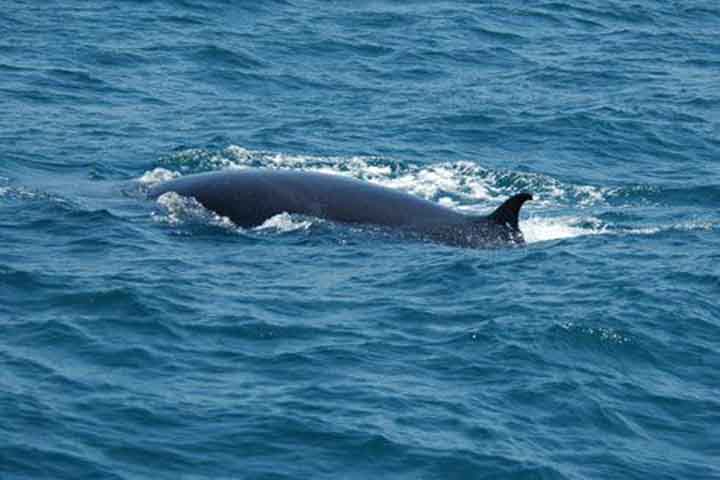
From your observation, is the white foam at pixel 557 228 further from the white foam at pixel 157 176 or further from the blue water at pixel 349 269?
the white foam at pixel 157 176

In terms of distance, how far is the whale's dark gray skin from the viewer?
23.4m

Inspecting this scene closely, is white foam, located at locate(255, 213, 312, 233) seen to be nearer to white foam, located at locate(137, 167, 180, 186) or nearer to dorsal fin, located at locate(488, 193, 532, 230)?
dorsal fin, located at locate(488, 193, 532, 230)

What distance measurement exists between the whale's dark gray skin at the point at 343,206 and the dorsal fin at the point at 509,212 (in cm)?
1

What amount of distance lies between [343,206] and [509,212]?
253 cm

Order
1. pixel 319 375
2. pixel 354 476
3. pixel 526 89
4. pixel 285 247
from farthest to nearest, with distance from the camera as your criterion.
A: pixel 526 89, pixel 285 247, pixel 319 375, pixel 354 476

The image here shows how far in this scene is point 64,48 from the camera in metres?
37.1

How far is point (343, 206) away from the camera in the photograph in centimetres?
2394

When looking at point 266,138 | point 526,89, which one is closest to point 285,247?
point 266,138

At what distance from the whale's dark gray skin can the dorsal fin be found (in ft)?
0.05

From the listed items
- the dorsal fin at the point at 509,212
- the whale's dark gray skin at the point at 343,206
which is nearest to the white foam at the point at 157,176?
the whale's dark gray skin at the point at 343,206

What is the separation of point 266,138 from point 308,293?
10217mm

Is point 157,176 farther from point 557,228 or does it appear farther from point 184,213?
point 557,228

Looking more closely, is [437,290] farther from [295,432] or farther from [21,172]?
[21,172]

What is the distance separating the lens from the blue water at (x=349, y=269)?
54.5ft
